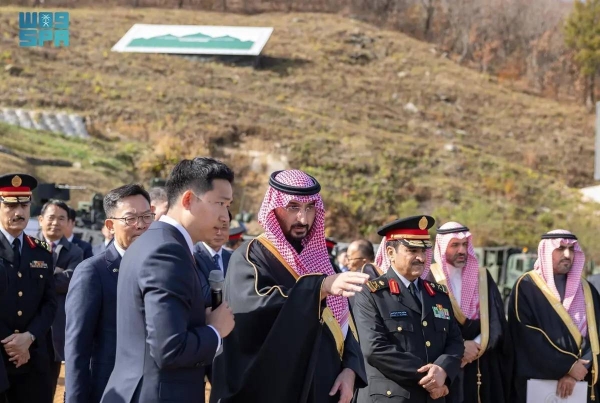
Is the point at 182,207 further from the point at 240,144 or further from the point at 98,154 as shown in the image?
the point at 240,144

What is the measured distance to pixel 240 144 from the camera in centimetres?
3478

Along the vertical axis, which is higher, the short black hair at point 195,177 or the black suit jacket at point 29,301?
the short black hair at point 195,177

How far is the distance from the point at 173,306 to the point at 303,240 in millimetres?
1292

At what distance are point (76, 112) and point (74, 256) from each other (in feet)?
93.4

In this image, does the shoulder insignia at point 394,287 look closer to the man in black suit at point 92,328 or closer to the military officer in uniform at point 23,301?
the man in black suit at point 92,328

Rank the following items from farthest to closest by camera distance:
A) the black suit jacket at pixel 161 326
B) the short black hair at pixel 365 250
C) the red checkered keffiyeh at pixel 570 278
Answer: the short black hair at pixel 365 250, the red checkered keffiyeh at pixel 570 278, the black suit jacket at pixel 161 326

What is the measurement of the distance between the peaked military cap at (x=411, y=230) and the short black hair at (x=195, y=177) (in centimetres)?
225

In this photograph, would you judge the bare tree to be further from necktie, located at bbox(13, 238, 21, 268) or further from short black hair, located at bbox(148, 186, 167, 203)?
necktie, located at bbox(13, 238, 21, 268)

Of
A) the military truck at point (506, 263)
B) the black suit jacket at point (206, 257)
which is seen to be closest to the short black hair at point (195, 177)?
the black suit jacket at point (206, 257)

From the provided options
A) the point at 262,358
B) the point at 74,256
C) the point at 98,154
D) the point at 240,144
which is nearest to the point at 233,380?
the point at 262,358

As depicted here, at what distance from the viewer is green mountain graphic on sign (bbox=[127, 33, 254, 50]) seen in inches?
1661

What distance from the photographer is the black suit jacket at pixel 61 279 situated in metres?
6.61

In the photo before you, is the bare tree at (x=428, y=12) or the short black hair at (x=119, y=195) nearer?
the short black hair at (x=119, y=195)

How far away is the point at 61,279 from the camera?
658 centimetres
